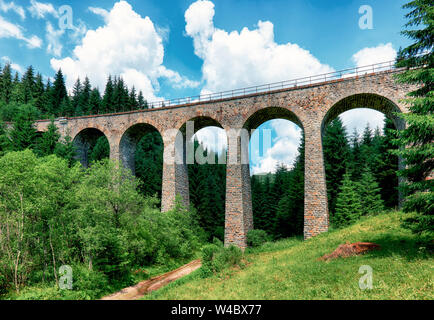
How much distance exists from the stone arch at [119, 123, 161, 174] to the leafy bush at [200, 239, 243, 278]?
1614cm

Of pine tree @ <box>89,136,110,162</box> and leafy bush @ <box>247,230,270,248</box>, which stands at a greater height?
pine tree @ <box>89,136,110,162</box>

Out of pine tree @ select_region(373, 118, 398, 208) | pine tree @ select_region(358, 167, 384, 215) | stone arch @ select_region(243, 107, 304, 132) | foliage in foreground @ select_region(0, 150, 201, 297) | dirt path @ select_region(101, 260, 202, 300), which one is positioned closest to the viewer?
dirt path @ select_region(101, 260, 202, 300)

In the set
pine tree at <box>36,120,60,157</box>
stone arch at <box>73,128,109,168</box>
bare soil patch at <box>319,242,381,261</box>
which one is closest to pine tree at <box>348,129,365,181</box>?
bare soil patch at <box>319,242,381,261</box>

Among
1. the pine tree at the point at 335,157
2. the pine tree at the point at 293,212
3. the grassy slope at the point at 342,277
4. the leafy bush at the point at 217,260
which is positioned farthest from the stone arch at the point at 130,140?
the pine tree at the point at 335,157

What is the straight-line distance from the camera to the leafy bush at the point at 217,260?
12.8 metres

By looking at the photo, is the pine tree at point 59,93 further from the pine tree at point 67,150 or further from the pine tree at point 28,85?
the pine tree at point 67,150

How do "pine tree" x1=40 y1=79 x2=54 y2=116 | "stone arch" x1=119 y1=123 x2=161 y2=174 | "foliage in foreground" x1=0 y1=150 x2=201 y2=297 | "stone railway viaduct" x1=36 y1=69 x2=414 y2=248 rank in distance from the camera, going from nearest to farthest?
"foliage in foreground" x1=0 y1=150 x2=201 y2=297 < "stone railway viaduct" x1=36 y1=69 x2=414 y2=248 < "stone arch" x1=119 y1=123 x2=161 y2=174 < "pine tree" x1=40 y1=79 x2=54 y2=116

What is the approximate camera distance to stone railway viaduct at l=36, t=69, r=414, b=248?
17469mm

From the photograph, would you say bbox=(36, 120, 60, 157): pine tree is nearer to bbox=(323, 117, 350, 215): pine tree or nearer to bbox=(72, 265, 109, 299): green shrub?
bbox=(72, 265, 109, 299): green shrub

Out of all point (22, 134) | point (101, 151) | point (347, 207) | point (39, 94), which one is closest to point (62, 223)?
point (22, 134)

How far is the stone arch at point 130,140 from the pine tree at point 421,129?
72.6ft

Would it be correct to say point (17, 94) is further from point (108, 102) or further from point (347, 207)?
point (347, 207)
